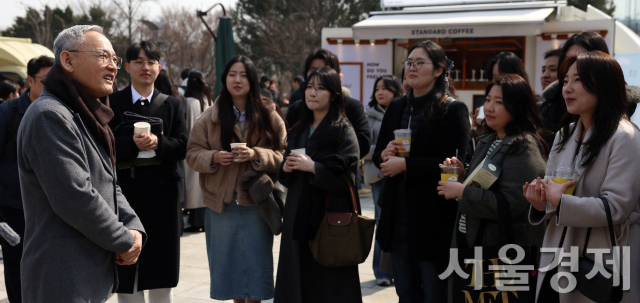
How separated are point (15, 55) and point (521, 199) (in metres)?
16.9

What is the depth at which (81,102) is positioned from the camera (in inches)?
92.7

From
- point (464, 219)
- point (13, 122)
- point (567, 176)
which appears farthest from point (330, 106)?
point (13, 122)

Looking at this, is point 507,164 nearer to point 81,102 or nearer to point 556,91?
point 556,91

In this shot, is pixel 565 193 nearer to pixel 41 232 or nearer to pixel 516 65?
pixel 516 65

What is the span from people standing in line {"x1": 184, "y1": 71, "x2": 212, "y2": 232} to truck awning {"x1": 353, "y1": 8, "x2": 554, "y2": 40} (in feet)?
15.0

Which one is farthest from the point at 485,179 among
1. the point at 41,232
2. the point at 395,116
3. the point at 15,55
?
the point at 15,55

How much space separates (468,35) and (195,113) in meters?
5.69

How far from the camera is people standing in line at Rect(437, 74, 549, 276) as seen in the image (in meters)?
2.90

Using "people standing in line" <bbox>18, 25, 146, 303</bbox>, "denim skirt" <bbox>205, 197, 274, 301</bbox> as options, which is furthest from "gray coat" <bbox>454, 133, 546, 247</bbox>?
"people standing in line" <bbox>18, 25, 146, 303</bbox>

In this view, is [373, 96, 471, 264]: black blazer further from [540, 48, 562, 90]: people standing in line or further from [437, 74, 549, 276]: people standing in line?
[540, 48, 562, 90]: people standing in line

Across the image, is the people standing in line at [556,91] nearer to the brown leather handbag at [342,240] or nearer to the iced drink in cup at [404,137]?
the iced drink in cup at [404,137]

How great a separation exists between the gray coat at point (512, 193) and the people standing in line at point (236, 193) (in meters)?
1.54

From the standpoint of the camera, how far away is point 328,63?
187 inches

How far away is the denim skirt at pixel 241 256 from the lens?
402 cm
